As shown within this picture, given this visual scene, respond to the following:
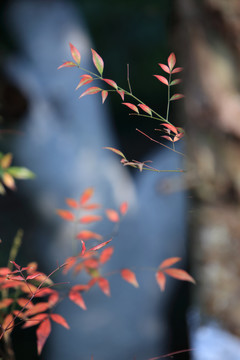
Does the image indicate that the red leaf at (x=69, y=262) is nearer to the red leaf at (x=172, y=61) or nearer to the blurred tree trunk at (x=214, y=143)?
the red leaf at (x=172, y=61)

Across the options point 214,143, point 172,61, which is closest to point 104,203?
point 214,143

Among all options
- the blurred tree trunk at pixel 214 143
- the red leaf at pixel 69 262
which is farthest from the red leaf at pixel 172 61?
the blurred tree trunk at pixel 214 143

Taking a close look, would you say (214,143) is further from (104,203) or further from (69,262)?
(104,203)

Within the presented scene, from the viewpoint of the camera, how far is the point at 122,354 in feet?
5.42

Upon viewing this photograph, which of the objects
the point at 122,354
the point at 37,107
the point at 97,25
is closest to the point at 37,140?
the point at 37,107

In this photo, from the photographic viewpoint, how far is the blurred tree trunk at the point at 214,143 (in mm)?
955

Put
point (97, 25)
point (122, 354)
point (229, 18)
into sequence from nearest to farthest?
point (229, 18), point (122, 354), point (97, 25)

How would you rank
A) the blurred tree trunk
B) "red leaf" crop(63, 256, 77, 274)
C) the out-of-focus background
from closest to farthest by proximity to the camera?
"red leaf" crop(63, 256, 77, 274) < the blurred tree trunk < the out-of-focus background

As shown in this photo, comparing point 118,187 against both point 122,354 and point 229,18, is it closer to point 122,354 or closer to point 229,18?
point 122,354

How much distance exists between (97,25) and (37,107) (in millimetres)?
2024

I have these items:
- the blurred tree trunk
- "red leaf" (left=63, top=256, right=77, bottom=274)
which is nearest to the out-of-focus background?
the blurred tree trunk

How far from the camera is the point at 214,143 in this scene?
1.02 m

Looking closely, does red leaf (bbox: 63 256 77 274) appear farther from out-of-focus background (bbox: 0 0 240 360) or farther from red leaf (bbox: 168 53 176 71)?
out-of-focus background (bbox: 0 0 240 360)

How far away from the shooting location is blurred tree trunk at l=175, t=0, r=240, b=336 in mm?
955
